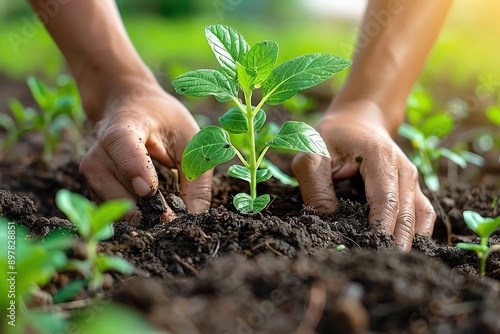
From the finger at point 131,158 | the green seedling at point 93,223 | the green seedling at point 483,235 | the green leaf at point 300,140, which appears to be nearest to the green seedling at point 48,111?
the finger at point 131,158

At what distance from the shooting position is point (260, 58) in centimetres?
153

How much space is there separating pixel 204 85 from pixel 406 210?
660 millimetres

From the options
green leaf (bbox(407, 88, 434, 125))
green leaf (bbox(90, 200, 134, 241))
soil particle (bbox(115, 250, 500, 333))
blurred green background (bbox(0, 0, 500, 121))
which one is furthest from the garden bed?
blurred green background (bbox(0, 0, 500, 121))

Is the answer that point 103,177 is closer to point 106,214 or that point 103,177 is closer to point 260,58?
point 260,58

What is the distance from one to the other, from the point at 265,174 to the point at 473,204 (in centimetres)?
90

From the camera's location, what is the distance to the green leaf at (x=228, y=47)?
155 centimetres

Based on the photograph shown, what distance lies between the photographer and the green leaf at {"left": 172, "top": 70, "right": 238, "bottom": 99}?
4.94 feet

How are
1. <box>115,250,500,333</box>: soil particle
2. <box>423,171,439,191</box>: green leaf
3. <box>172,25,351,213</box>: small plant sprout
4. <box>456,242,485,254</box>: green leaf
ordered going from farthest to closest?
<box>423,171,439,191</box>: green leaf → <box>172,25,351,213</box>: small plant sprout → <box>456,242,485,254</box>: green leaf → <box>115,250,500,333</box>: soil particle

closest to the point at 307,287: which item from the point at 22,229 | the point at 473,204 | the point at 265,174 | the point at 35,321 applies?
the point at 35,321

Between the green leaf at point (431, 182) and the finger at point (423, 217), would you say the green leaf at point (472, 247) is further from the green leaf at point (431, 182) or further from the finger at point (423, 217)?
the green leaf at point (431, 182)

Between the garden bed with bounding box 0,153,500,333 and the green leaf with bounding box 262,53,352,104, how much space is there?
312 millimetres

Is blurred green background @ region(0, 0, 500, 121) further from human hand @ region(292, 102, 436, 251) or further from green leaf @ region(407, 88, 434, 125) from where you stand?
human hand @ region(292, 102, 436, 251)

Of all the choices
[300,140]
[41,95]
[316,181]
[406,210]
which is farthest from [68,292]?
[41,95]

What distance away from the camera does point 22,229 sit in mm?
1534
